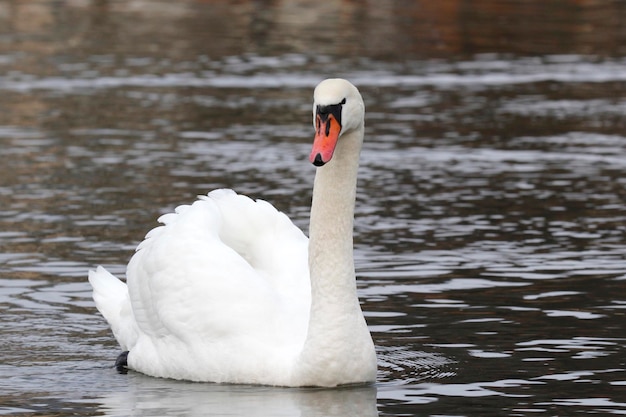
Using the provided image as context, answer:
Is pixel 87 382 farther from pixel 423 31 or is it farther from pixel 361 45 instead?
pixel 423 31

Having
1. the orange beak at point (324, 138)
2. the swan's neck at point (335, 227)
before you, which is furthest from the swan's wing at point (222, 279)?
the orange beak at point (324, 138)

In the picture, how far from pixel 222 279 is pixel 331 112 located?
1.32 m

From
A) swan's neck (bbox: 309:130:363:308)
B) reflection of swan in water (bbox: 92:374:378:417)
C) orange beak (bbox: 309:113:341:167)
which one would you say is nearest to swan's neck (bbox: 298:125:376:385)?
swan's neck (bbox: 309:130:363:308)

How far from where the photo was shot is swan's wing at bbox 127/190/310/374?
9.47m

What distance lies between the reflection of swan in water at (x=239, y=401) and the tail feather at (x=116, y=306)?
862 millimetres

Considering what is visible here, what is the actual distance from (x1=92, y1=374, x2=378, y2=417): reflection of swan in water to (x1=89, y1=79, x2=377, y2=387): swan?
0.07 meters

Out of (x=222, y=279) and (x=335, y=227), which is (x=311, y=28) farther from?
(x=335, y=227)

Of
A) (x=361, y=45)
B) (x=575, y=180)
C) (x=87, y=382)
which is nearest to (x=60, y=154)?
(x=575, y=180)

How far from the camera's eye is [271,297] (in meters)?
9.60

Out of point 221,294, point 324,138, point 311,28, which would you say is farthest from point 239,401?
point 311,28

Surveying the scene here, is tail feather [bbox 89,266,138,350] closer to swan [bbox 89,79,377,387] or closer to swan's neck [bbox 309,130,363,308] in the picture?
swan [bbox 89,79,377,387]

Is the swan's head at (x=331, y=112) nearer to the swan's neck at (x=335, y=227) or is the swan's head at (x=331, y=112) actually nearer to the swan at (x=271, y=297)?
the swan at (x=271, y=297)

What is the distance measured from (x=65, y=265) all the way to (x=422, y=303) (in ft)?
10.6

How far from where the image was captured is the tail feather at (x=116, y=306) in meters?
10.5
